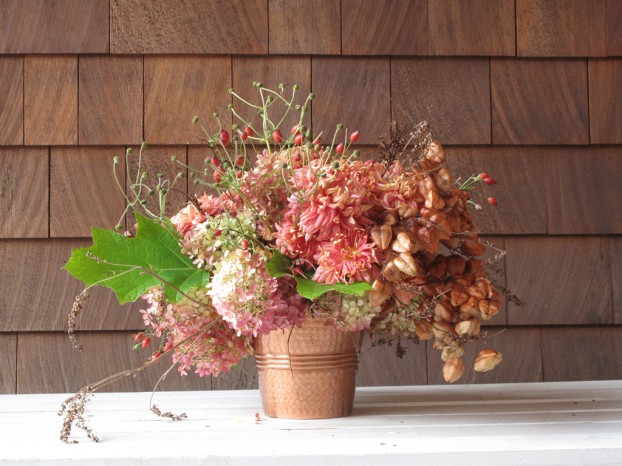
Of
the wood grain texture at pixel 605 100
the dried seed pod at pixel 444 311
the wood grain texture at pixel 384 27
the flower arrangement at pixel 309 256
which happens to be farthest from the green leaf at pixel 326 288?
the wood grain texture at pixel 605 100

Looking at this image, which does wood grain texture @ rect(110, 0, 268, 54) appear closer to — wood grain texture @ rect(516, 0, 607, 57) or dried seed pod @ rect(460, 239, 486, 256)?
wood grain texture @ rect(516, 0, 607, 57)

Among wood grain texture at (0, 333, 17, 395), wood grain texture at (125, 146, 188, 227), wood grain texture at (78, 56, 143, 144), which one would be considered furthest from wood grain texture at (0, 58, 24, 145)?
wood grain texture at (0, 333, 17, 395)

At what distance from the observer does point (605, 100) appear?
154 cm

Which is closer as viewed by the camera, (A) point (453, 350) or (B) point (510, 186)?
(A) point (453, 350)

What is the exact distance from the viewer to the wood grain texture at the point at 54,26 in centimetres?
146

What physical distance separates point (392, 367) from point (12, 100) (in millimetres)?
915

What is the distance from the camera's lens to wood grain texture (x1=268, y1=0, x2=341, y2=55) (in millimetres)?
1499

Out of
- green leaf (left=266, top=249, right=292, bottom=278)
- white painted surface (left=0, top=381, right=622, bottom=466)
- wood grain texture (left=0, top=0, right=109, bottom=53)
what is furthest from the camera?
wood grain texture (left=0, top=0, right=109, bottom=53)

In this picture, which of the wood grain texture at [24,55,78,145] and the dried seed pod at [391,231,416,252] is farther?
the wood grain texture at [24,55,78,145]

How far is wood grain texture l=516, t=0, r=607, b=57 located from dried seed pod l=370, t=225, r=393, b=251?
0.80 m

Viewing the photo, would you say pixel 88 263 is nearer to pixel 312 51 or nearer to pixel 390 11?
pixel 312 51

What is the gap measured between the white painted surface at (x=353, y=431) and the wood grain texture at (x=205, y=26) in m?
0.67

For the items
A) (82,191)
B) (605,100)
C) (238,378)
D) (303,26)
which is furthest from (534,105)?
(82,191)

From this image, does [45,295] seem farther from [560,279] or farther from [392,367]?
[560,279]
